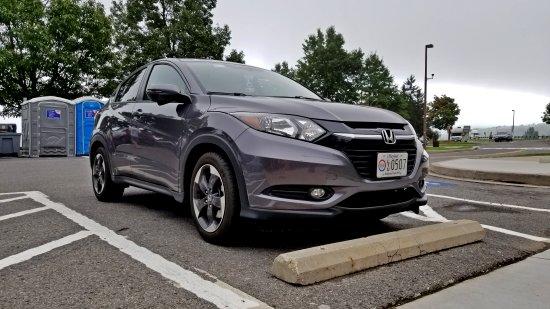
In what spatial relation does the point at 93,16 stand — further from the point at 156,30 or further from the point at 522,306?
the point at 522,306

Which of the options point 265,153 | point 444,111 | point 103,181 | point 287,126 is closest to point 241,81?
point 287,126

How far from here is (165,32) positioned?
115 feet

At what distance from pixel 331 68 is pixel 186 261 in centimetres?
5274

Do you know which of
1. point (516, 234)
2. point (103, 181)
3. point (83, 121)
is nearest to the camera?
point (516, 234)

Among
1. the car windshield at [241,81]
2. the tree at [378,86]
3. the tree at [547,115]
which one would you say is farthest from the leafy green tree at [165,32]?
the tree at [547,115]

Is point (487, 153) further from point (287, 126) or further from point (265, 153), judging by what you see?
point (265, 153)

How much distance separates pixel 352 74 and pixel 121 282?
185 feet

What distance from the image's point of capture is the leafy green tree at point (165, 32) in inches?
1372

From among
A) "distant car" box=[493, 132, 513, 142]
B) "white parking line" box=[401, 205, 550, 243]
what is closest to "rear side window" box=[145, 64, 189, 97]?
"white parking line" box=[401, 205, 550, 243]

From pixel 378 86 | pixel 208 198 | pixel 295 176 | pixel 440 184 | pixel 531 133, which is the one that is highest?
pixel 378 86

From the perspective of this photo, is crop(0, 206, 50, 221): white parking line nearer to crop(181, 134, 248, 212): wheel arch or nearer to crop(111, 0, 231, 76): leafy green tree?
crop(181, 134, 248, 212): wheel arch

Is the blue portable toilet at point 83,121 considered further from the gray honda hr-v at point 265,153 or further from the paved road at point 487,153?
the gray honda hr-v at point 265,153

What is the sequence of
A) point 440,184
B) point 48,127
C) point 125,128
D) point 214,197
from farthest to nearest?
1. point 48,127
2. point 440,184
3. point 125,128
4. point 214,197

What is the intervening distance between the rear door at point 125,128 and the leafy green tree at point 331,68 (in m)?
49.1
